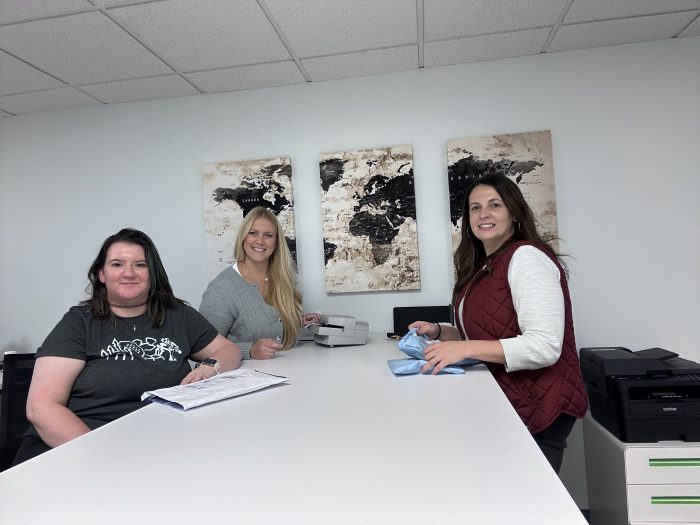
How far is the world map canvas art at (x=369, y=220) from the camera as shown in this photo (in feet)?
9.55

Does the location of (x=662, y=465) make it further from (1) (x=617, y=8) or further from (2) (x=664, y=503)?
(1) (x=617, y=8)

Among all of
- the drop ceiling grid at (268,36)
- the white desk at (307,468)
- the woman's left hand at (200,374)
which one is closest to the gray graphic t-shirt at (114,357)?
the woman's left hand at (200,374)

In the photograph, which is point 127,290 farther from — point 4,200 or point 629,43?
point 629,43

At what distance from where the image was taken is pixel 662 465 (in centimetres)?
190

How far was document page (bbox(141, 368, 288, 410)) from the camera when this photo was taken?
4.20 feet

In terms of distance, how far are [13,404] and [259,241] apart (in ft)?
3.99

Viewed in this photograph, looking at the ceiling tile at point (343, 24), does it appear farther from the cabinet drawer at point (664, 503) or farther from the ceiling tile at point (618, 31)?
the cabinet drawer at point (664, 503)

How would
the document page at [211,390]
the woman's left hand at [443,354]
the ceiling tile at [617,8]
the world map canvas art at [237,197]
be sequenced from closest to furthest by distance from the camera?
1. the document page at [211,390]
2. the woman's left hand at [443,354]
3. the ceiling tile at [617,8]
4. the world map canvas art at [237,197]

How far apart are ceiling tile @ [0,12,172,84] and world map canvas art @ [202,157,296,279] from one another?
2.32 ft

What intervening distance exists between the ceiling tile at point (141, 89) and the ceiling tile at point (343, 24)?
888 mm

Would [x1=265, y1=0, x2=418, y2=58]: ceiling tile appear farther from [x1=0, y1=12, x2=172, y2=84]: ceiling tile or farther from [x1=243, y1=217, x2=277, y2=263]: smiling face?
[x1=243, y1=217, x2=277, y2=263]: smiling face

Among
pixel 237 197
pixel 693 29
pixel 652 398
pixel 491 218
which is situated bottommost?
pixel 652 398

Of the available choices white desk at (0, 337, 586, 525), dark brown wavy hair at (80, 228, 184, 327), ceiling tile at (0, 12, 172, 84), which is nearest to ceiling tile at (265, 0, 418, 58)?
ceiling tile at (0, 12, 172, 84)

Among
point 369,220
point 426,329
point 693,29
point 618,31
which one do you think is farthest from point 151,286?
point 693,29
